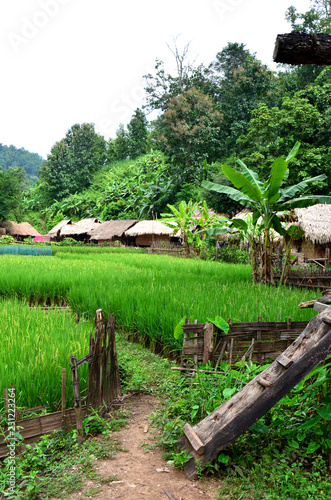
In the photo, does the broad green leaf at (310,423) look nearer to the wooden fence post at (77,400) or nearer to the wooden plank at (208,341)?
the wooden plank at (208,341)

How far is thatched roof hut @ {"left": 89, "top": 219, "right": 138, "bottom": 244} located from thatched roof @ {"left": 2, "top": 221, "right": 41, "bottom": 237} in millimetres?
7457

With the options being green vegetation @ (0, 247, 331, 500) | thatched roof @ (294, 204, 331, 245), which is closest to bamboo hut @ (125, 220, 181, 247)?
thatched roof @ (294, 204, 331, 245)

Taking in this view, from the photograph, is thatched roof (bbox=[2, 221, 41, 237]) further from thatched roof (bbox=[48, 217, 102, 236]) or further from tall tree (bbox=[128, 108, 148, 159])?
tall tree (bbox=[128, 108, 148, 159])

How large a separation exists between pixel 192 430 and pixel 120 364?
1.80 meters

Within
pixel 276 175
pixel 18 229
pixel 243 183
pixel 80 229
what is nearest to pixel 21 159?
pixel 18 229

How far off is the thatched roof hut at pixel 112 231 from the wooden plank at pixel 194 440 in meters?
23.4

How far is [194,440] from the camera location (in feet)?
7.76

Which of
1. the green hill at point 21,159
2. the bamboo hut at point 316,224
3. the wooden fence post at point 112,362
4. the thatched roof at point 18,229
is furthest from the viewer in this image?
the green hill at point 21,159

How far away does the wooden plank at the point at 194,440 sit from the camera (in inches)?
90.8

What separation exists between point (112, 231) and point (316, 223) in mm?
16350

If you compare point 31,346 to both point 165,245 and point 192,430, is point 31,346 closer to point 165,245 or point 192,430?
point 192,430

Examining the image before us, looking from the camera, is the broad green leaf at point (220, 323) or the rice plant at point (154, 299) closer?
the broad green leaf at point (220, 323)

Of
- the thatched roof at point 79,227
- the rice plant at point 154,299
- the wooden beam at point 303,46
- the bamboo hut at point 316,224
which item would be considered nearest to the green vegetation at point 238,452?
the rice plant at point 154,299

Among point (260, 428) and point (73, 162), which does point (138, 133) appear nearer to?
point (73, 162)
